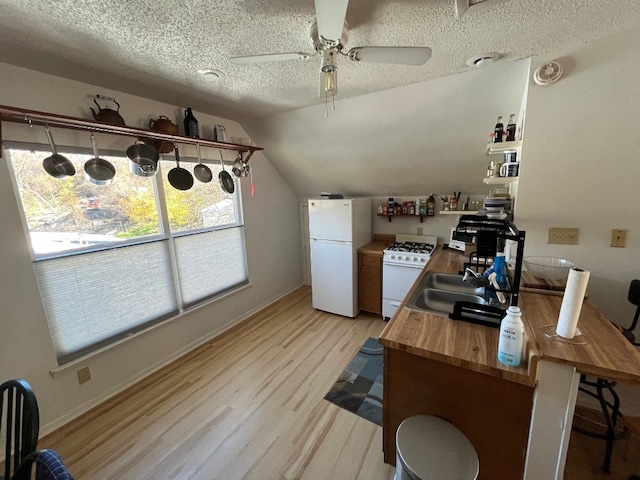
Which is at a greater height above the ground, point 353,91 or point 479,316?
point 353,91

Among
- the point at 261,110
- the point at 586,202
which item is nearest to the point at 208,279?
the point at 261,110

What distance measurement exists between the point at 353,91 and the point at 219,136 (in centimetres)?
134

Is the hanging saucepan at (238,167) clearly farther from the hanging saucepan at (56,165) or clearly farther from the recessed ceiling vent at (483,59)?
the recessed ceiling vent at (483,59)

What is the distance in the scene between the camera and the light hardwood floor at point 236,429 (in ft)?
4.76

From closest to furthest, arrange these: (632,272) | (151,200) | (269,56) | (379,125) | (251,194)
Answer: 1. (269,56)
2. (632,272)
3. (151,200)
4. (379,125)
5. (251,194)

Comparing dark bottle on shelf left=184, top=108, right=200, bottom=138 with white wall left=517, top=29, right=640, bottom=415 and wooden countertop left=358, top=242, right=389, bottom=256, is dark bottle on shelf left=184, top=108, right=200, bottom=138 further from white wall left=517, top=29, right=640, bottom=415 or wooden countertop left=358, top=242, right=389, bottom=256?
white wall left=517, top=29, right=640, bottom=415

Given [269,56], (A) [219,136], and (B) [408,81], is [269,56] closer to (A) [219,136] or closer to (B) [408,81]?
(B) [408,81]

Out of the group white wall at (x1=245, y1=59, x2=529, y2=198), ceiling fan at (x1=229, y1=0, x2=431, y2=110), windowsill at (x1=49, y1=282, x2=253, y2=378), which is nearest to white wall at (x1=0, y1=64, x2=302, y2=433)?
windowsill at (x1=49, y1=282, x2=253, y2=378)

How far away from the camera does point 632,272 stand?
1.52 meters

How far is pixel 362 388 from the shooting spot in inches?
79.5

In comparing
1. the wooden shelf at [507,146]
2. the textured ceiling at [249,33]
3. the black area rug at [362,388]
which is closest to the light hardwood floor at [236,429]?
the black area rug at [362,388]

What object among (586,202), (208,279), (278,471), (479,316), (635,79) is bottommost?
(278,471)

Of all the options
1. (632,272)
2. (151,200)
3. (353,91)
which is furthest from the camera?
(151,200)

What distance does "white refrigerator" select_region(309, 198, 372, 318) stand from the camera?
298 cm
